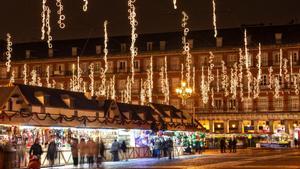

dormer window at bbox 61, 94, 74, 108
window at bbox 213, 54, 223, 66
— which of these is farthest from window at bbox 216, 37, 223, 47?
dormer window at bbox 61, 94, 74, 108

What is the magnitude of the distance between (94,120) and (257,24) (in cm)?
5934

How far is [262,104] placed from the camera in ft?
284

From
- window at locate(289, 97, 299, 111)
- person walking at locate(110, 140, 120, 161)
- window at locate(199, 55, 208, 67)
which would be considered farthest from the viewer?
window at locate(199, 55, 208, 67)

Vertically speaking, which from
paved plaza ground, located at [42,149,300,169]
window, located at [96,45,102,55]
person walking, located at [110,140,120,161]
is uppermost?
window, located at [96,45,102,55]

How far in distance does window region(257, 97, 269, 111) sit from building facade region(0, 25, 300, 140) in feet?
0.46

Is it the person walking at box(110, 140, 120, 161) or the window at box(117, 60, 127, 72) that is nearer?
the person walking at box(110, 140, 120, 161)

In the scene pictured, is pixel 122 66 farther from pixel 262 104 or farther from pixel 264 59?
pixel 262 104

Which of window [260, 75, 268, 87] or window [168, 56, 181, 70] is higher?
window [168, 56, 181, 70]

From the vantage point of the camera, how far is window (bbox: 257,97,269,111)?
86250 mm

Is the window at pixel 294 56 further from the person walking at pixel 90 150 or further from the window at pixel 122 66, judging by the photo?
the person walking at pixel 90 150

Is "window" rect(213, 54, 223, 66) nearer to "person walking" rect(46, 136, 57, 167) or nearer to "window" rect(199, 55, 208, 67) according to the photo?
"window" rect(199, 55, 208, 67)

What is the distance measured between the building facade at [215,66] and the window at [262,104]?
14cm

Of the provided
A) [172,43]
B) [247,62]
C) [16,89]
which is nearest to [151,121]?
[16,89]

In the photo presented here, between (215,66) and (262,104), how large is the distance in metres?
8.43
